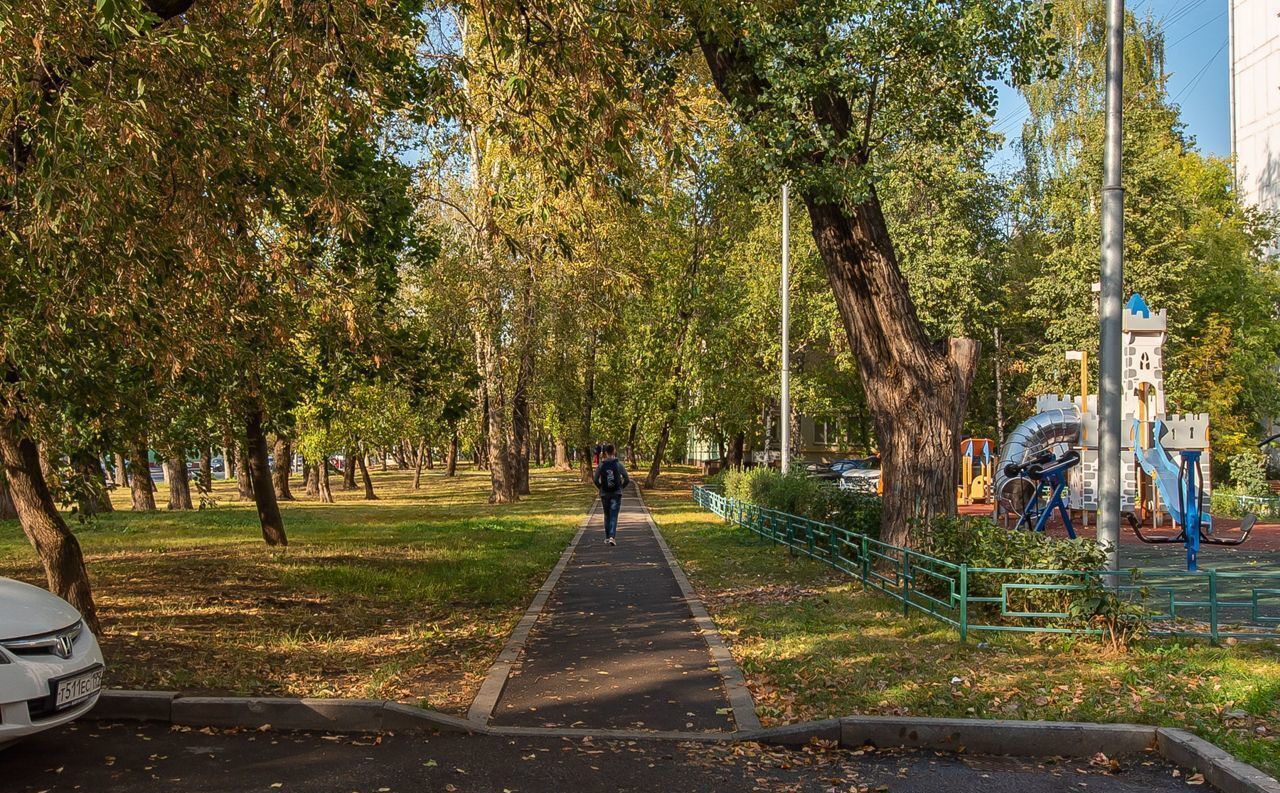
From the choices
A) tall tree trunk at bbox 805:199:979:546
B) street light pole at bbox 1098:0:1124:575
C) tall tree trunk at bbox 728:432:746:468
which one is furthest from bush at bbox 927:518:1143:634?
tall tree trunk at bbox 728:432:746:468

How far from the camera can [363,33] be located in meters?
8.23

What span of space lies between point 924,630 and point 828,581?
382cm

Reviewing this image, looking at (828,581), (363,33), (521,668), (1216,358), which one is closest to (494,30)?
(363,33)

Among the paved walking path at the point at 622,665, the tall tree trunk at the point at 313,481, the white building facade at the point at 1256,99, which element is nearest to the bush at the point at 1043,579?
the paved walking path at the point at 622,665

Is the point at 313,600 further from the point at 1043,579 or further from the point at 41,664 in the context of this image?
the point at 1043,579

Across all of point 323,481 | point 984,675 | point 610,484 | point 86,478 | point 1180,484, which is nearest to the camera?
point 984,675

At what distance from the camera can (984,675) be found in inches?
310

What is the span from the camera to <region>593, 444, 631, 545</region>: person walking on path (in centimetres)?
1900

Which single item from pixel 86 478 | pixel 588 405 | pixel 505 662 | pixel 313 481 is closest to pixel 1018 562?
pixel 505 662

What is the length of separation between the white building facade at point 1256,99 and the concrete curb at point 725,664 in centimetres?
4484

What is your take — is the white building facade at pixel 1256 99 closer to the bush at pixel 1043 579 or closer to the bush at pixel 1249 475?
the bush at pixel 1249 475

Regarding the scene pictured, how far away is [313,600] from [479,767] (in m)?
7.00

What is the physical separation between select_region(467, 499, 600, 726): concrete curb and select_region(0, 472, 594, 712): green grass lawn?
0.46ft

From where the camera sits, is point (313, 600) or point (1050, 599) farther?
point (313, 600)
